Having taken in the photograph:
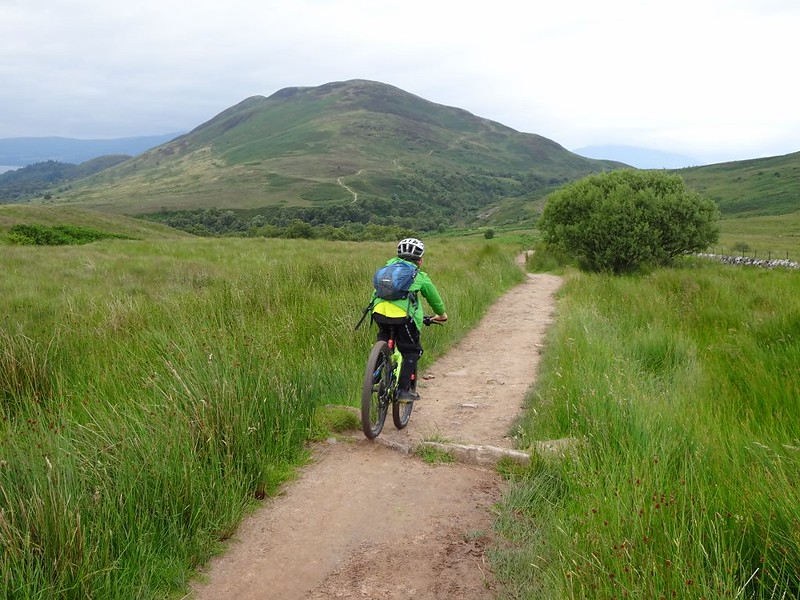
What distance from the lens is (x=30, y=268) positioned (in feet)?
45.9

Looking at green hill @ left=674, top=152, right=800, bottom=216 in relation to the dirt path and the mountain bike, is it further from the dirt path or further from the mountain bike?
the dirt path

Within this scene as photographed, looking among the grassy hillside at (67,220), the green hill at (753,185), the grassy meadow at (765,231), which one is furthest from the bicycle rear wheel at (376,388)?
the green hill at (753,185)

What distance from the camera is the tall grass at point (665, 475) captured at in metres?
2.29

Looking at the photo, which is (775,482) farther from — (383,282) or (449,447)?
(383,282)

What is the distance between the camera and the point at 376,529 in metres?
3.54

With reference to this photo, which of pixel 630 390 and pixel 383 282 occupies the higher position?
pixel 383 282

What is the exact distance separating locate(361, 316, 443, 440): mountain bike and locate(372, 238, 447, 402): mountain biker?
0.07 m

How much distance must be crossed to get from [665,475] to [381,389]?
2.60 metres

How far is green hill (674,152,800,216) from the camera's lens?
98062 millimetres

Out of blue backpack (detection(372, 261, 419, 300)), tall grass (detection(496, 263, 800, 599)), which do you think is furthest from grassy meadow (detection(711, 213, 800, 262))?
blue backpack (detection(372, 261, 419, 300))

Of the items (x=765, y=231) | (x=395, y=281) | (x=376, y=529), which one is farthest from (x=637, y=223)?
(x=765, y=231)

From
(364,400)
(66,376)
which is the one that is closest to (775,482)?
(364,400)

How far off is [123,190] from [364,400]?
689ft

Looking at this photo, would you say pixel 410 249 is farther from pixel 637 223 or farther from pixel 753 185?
pixel 753 185
